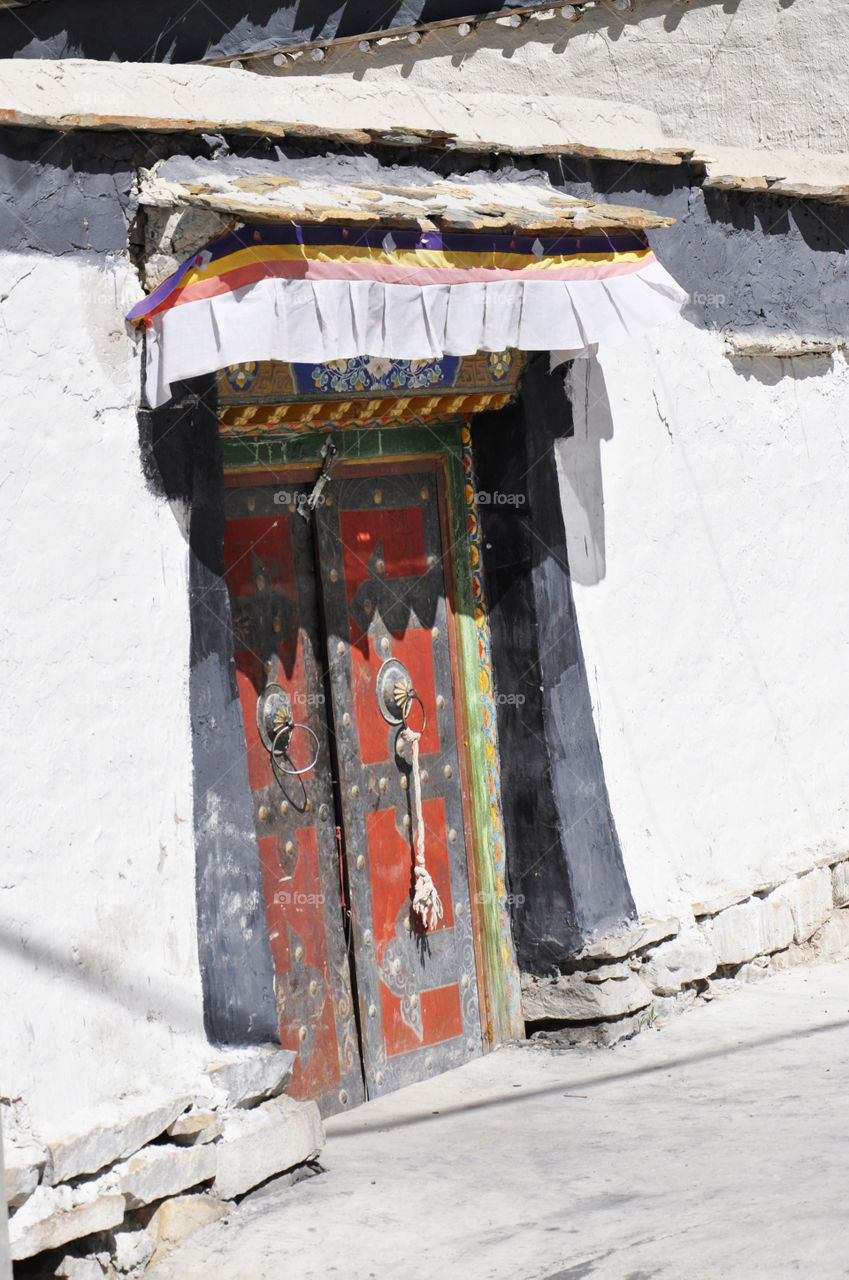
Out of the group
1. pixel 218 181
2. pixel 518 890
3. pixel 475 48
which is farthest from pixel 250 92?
pixel 475 48

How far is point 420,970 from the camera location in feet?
17.1

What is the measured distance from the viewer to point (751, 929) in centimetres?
607

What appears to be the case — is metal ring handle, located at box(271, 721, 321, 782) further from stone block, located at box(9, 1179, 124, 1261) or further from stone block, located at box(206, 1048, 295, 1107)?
stone block, located at box(9, 1179, 124, 1261)

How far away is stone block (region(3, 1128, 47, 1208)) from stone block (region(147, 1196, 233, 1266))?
421 millimetres

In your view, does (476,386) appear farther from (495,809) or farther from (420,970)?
(420,970)

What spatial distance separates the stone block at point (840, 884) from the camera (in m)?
6.55

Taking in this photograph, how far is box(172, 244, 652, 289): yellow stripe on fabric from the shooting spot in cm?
396

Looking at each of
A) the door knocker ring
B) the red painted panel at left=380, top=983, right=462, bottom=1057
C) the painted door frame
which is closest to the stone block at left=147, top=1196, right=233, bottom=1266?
the red painted panel at left=380, top=983, right=462, bottom=1057

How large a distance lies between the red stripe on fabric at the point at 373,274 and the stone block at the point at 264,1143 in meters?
2.16

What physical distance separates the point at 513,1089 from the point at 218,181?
9.73 ft

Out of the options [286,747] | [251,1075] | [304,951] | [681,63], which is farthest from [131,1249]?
[681,63]

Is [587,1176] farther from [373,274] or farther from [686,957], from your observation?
[373,274]

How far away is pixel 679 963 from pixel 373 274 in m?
2.86

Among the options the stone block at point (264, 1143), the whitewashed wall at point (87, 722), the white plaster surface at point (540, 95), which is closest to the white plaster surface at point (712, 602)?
the white plaster surface at point (540, 95)
